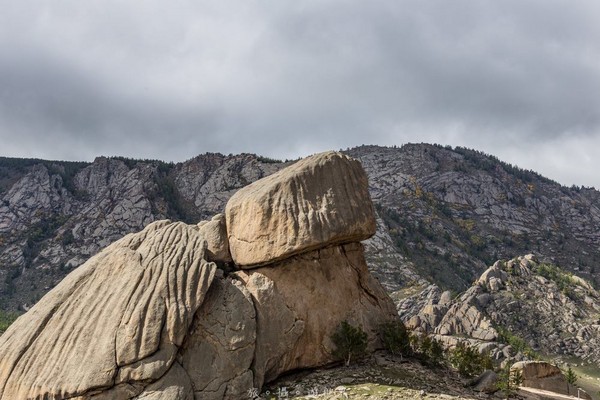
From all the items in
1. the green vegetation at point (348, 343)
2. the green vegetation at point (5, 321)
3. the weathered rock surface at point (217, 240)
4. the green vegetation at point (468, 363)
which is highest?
the weathered rock surface at point (217, 240)

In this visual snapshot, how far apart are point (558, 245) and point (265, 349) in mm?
177072

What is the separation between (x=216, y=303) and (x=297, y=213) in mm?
6672

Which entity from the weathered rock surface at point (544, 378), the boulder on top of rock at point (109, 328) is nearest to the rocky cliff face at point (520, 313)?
the weathered rock surface at point (544, 378)

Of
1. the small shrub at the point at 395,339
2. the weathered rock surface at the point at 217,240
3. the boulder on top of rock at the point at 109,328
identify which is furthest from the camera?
the small shrub at the point at 395,339

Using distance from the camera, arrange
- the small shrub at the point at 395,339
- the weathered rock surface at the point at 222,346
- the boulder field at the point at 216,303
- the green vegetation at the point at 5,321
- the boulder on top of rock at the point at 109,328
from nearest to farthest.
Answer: the boulder on top of rock at the point at 109,328
the boulder field at the point at 216,303
the weathered rock surface at the point at 222,346
the small shrub at the point at 395,339
the green vegetation at the point at 5,321

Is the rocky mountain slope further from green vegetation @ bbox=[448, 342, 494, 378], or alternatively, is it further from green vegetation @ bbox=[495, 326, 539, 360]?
green vegetation @ bbox=[448, 342, 494, 378]

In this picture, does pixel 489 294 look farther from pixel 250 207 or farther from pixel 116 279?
pixel 116 279

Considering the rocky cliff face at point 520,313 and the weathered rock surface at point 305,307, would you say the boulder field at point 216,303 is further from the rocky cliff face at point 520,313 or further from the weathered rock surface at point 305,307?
the rocky cliff face at point 520,313

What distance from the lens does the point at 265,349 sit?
26.4m

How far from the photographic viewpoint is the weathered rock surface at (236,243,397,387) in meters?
27.0

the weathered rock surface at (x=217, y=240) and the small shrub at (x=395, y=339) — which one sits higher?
the weathered rock surface at (x=217, y=240)

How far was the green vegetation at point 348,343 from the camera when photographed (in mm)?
28494

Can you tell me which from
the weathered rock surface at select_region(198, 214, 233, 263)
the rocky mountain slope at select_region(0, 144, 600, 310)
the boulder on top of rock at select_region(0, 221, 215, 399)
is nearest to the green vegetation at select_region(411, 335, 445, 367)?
the weathered rock surface at select_region(198, 214, 233, 263)

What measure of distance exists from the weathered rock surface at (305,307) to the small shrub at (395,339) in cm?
62
